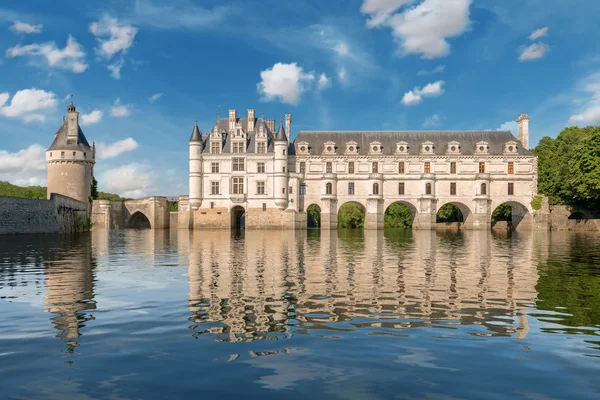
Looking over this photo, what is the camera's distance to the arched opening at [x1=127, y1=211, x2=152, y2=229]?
73938 mm

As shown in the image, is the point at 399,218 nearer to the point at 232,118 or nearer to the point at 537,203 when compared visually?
the point at 537,203

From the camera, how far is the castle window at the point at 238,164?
64000 mm

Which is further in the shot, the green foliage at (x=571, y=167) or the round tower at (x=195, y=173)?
the round tower at (x=195, y=173)

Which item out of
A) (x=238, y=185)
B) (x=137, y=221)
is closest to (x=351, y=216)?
(x=238, y=185)

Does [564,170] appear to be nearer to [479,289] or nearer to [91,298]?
[479,289]

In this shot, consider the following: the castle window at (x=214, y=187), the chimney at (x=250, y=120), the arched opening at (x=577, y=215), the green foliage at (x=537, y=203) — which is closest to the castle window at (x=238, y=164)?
the castle window at (x=214, y=187)

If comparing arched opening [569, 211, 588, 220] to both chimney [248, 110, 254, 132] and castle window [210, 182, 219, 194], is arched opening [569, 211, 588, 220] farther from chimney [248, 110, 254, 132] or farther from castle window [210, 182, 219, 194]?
castle window [210, 182, 219, 194]

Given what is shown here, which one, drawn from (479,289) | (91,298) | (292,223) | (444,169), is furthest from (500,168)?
(91,298)

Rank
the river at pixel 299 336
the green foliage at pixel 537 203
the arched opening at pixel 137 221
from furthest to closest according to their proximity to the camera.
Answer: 1. the arched opening at pixel 137 221
2. the green foliage at pixel 537 203
3. the river at pixel 299 336

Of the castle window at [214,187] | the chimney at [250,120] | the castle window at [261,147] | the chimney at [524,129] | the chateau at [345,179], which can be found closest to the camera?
the chateau at [345,179]

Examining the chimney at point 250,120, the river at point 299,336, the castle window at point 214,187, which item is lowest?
the river at point 299,336

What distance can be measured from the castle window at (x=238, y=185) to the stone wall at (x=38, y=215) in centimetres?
1931

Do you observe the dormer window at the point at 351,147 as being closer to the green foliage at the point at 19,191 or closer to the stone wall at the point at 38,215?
the stone wall at the point at 38,215

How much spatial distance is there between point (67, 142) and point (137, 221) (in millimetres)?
17958
